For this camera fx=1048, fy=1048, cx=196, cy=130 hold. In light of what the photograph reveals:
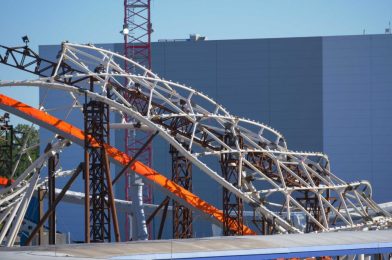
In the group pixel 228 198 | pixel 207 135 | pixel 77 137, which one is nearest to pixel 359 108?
pixel 207 135

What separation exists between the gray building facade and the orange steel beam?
3635 cm

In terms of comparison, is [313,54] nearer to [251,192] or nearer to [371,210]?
[371,210]

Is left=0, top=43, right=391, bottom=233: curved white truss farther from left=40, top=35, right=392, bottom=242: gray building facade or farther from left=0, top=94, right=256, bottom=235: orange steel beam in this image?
left=40, top=35, right=392, bottom=242: gray building facade

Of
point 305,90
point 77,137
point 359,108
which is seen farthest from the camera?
point 305,90

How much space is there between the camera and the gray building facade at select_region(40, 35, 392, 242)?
93562mm

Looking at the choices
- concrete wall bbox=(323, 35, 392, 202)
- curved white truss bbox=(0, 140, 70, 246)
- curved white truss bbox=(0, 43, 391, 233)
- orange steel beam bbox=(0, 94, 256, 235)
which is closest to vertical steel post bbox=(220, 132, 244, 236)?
curved white truss bbox=(0, 43, 391, 233)

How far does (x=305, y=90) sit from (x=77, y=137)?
4631cm

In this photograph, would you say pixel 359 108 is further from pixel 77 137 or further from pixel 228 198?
pixel 77 137

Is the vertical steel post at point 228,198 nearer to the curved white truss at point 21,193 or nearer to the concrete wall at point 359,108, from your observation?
the curved white truss at point 21,193

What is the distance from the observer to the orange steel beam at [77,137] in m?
49.4

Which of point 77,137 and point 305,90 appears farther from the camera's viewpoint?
point 305,90

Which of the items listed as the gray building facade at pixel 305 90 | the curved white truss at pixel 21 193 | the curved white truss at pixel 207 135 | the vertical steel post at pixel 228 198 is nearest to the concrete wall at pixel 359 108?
the gray building facade at pixel 305 90

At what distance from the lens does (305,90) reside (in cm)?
9488


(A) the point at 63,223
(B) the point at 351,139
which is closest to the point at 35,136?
(A) the point at 63,223
